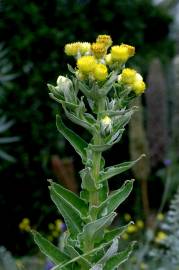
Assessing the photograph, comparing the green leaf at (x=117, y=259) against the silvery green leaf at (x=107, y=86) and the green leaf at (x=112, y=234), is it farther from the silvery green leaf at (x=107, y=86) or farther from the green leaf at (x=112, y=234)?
the silvery green leaf at (x=107, y=86)

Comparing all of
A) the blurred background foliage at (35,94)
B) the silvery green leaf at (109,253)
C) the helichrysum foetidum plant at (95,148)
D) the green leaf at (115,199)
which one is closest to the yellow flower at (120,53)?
the helichrysum foetidum plant at (95,148)

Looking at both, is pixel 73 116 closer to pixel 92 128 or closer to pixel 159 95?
pixel 92 128

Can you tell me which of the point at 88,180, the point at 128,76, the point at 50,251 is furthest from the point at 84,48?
the point at 50,251

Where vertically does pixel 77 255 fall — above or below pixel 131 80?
below

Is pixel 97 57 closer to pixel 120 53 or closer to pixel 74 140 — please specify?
pixel 120 53

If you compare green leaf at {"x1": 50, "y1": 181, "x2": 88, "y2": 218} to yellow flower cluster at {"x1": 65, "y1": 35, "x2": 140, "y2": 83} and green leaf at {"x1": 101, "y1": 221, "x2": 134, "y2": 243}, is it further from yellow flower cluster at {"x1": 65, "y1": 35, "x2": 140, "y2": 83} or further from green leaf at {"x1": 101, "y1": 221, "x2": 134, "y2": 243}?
yellow flower cluster at {"x1": 65, "y1": 35, "x2": 140, "y2": 83}

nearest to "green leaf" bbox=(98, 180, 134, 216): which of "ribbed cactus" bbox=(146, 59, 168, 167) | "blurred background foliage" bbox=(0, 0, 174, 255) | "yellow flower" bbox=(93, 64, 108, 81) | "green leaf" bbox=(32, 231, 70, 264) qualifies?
"green leaf" bbox=(32, 231, 70, 264)
